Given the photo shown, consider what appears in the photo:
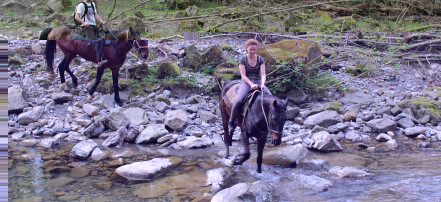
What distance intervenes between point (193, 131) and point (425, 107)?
16.2ft

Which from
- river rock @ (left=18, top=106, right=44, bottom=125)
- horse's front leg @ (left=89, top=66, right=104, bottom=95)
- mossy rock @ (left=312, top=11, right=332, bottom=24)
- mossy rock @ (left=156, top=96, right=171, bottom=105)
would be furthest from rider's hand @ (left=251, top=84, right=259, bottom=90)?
mossy rock @ (left=312, top=11, right=332, bottom=24)

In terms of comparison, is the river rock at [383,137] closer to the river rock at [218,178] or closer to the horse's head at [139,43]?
the river rock at [218,178]

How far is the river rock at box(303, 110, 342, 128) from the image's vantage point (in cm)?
643

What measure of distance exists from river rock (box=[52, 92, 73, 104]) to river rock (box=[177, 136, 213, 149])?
96.5 inches

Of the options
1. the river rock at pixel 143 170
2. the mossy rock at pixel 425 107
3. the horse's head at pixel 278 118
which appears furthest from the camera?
the mossy rock at pixel 425 107

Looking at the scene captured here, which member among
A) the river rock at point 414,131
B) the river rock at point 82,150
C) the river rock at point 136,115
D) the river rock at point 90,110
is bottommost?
the river rock at point 414,131

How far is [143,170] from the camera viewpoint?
423 cm

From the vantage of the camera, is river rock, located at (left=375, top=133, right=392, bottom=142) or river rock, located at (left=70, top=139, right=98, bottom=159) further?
river rock, located at (left=375, top=133, right=392, bottom=142)

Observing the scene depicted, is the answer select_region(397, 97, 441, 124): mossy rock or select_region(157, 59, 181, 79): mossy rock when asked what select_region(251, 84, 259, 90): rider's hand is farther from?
select_region(397, 97, 441, 124): mossy rock

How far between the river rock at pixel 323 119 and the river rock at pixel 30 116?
503cm

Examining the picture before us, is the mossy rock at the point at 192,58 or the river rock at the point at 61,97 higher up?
the mossy rock at the point at 192,58

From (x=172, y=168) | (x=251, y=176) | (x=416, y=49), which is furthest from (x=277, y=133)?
(x=416, y=49)

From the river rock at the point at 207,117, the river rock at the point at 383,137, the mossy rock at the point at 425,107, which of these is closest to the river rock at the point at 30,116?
the river rock at the point at 207,117

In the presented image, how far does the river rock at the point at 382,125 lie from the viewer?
20.6 ft
